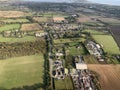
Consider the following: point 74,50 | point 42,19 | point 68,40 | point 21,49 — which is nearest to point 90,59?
point 74,50

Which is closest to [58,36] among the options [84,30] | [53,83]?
[84,30]

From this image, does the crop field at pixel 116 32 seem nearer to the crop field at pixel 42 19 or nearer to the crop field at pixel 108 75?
the crop field at pixel 108 75

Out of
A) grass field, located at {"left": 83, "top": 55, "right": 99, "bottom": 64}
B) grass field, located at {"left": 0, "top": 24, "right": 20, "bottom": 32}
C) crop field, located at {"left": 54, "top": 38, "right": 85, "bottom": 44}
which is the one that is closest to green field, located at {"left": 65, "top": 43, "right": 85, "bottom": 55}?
grass field, located at {"left": 83, "top": 55, "right": 99, "bottom": 64}

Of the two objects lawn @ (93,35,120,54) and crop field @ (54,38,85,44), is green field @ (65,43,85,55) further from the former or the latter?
lawn @ (93,35,120,54)

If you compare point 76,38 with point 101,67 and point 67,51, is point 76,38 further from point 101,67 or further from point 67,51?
point 101,67

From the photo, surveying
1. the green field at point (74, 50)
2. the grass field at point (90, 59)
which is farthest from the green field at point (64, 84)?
the green field at point (74, 50)

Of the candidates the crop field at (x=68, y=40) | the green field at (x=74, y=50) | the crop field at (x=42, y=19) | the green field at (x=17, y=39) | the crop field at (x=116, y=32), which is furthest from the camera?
the crop field at (x=42, y=19)
